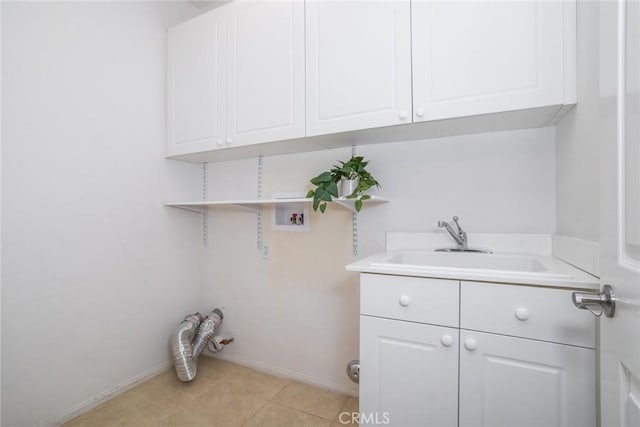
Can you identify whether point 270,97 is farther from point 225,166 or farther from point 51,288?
point 51,288

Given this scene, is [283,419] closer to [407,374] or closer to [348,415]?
[348,415]

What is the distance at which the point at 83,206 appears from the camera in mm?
1640

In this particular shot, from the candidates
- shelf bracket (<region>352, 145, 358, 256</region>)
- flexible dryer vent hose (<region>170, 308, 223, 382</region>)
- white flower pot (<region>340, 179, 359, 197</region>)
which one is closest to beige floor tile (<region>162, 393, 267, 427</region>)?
flexible dryer vent hose (<region>170, 308, 223, 382</region>)

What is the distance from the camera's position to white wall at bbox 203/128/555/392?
142cm

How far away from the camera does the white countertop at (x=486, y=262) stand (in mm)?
938

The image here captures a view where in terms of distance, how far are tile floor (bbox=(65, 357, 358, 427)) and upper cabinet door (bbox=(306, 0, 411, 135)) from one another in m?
1.49

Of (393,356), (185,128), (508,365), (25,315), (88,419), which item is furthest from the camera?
(185,128)

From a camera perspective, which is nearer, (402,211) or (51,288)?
(51,288)

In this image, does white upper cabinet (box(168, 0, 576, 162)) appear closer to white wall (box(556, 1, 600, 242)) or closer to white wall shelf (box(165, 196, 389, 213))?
white wall (box(556, 1, 600, 242))

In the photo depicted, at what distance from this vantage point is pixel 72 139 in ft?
5.22

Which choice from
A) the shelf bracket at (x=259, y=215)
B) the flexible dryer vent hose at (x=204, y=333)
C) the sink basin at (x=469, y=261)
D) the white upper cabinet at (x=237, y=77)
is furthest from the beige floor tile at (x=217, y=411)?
the white upper cabinet at (x=237, y=77)

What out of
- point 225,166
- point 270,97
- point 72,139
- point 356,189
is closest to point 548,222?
point 356,189

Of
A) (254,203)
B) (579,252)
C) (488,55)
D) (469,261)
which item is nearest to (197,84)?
(254,203)

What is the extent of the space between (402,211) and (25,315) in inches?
76.6
